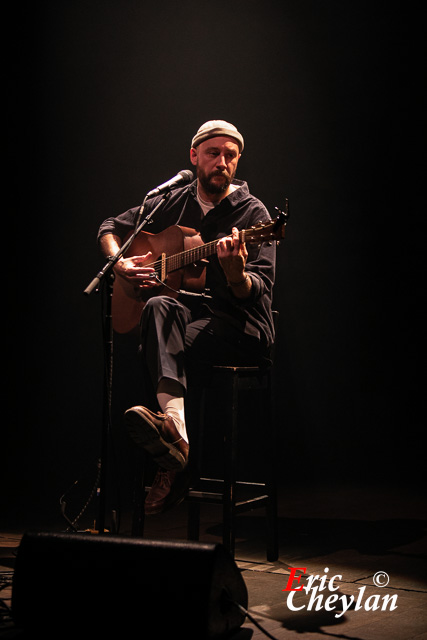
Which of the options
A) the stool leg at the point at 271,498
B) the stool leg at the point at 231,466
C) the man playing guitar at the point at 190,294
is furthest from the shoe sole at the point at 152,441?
the stool leg at the point at 271,498

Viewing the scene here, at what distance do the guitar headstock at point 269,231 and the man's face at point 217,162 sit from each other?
A: 1.30ft

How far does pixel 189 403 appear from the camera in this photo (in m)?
2.56

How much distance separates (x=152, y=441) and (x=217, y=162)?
1137 mm

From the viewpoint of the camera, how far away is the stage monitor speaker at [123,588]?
1381mm

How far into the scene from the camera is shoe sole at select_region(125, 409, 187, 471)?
6.80 ft

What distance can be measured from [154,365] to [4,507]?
1.64 metres

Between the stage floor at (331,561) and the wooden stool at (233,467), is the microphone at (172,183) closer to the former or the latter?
the wooden stool at (233,467)

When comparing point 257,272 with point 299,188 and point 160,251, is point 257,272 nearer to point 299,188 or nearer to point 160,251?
point 160,251

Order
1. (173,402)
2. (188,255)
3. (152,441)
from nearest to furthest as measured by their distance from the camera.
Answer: (152,441) → (173,402) → (188,255)

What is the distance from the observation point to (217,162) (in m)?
2.70

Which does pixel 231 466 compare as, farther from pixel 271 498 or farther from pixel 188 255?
pixel 188 255

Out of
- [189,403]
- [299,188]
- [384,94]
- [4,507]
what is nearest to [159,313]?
[189,403]

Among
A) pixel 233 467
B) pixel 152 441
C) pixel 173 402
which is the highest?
pixel 173 402

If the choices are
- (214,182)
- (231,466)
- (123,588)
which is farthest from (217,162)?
(123,588)
